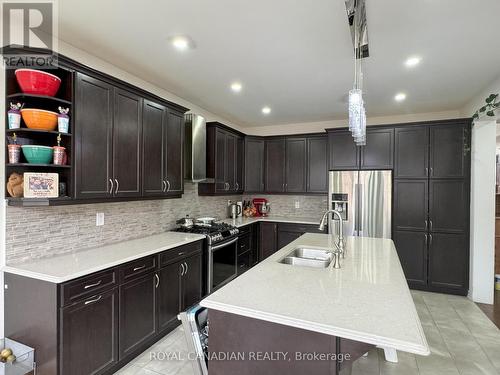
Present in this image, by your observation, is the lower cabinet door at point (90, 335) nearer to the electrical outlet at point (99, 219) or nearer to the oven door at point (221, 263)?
the electrical outlet at point (99, 219)

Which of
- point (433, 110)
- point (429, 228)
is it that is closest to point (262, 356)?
point (429, 228)

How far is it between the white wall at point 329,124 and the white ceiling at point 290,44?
2.12 ft

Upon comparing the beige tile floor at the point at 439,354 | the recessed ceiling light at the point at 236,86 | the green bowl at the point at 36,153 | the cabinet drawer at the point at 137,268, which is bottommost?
the beige tile floor at the point at 439,354

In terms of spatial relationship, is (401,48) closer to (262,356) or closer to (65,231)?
(262,356)

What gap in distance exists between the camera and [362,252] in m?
2.34

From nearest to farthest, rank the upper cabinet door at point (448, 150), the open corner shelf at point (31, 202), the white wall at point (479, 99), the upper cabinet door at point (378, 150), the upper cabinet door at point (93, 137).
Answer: the open corner shelf at point (31, 202) → the upper cabinet door at point (93, 137) → the white wall at point (479, 99) → the upper cabinet door at point (448, 150) → the upper cabinet door at point (378, 150)

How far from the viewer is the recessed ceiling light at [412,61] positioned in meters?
2.52

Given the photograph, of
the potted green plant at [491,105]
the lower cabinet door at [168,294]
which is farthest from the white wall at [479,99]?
the lower cabinet door at [168,294]

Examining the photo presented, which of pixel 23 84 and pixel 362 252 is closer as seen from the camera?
pixel 23 84

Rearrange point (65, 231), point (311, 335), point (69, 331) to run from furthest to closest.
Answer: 1. point (65, 231)
2. point (69, 331)
3. point (311, 335)

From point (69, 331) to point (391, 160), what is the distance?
420cm

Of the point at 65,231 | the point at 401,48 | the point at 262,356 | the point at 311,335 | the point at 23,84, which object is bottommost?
the point at 262,356

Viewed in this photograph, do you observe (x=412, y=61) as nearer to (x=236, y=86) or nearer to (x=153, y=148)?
(x=236, y=86)

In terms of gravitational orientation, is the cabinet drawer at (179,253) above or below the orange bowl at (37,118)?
below
